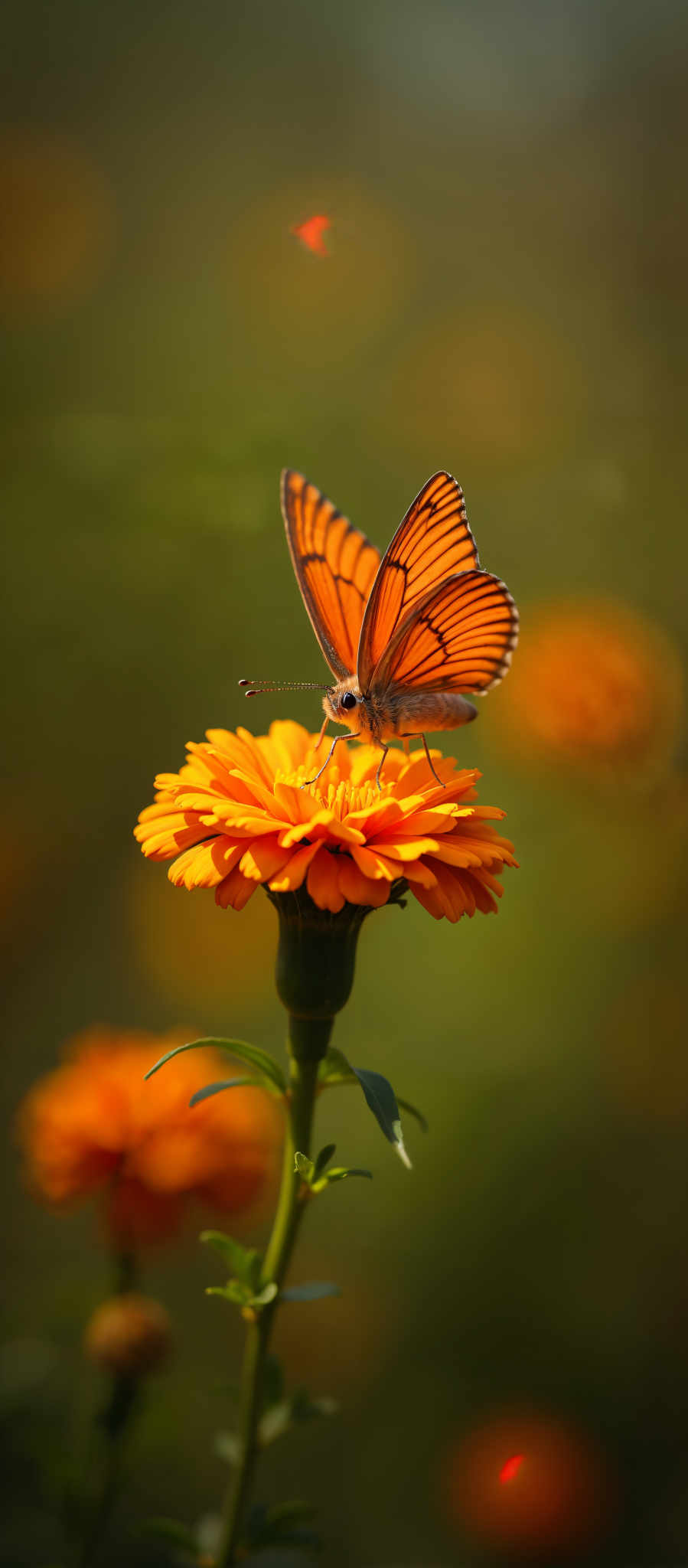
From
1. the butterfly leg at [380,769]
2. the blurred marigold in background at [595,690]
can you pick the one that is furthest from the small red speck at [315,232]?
the butterfly leg at [380,769]

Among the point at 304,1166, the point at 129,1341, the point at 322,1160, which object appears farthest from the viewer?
the point at 129,1341

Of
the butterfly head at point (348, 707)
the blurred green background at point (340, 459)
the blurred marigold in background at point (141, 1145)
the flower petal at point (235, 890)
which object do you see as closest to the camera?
the flower petal at point (235, 890)

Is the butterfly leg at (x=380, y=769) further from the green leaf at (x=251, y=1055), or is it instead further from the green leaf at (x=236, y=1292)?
the green leaf at (x=236, y=1292)

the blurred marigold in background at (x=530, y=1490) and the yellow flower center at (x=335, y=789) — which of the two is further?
the blurred marigold in background at (x=530, y=1490)

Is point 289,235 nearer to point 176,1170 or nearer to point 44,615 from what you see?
point 44,615

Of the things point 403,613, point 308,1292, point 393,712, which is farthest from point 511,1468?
point 403,613

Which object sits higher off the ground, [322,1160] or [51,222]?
[51,222]

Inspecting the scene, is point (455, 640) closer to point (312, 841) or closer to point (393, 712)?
point (393, 712)
